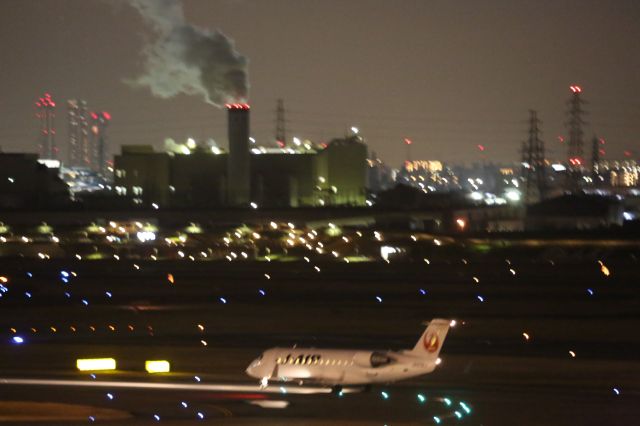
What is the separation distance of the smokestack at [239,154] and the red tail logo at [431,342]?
56866mm

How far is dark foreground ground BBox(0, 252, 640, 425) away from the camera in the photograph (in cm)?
2002

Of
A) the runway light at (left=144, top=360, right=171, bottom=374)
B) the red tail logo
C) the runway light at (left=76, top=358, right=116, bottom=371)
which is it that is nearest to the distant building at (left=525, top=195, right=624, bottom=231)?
the red tail logo

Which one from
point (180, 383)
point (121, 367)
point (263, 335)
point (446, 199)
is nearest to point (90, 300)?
point (263, 335)

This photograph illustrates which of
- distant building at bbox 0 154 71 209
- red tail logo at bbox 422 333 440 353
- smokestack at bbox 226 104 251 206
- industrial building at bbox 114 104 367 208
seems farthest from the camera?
industrial building at bbox 114 104 367 208

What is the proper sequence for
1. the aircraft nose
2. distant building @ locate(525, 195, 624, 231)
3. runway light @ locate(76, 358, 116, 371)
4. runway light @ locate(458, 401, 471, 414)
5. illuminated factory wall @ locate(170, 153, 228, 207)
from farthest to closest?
illuminated factory wall @ locate(170, 153, 228, 207) → distant building @ locate(525, 195, 624, 231) → runway light @ locate(76, 358, 116, 371) → the aircraft nose → runway light @ locate(458, 401, 471, 414)

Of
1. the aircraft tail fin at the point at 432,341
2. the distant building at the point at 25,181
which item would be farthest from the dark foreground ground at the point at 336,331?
the distant building at the point at 25,181

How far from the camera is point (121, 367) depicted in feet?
82.0

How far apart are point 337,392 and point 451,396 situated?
276 centimetres

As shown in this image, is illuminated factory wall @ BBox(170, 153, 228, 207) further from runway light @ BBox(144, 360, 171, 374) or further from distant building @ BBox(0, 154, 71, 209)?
runway light @ BBox(144, 360, 171, 374)

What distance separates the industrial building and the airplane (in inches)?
2432

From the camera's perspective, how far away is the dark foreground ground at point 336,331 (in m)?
20.0

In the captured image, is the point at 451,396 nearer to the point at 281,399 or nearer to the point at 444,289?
the point at 281,399

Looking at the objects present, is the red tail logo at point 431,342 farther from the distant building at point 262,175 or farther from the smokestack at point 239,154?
the distant building at point 262,175

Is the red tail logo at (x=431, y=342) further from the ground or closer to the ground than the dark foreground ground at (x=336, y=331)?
further from the ground
